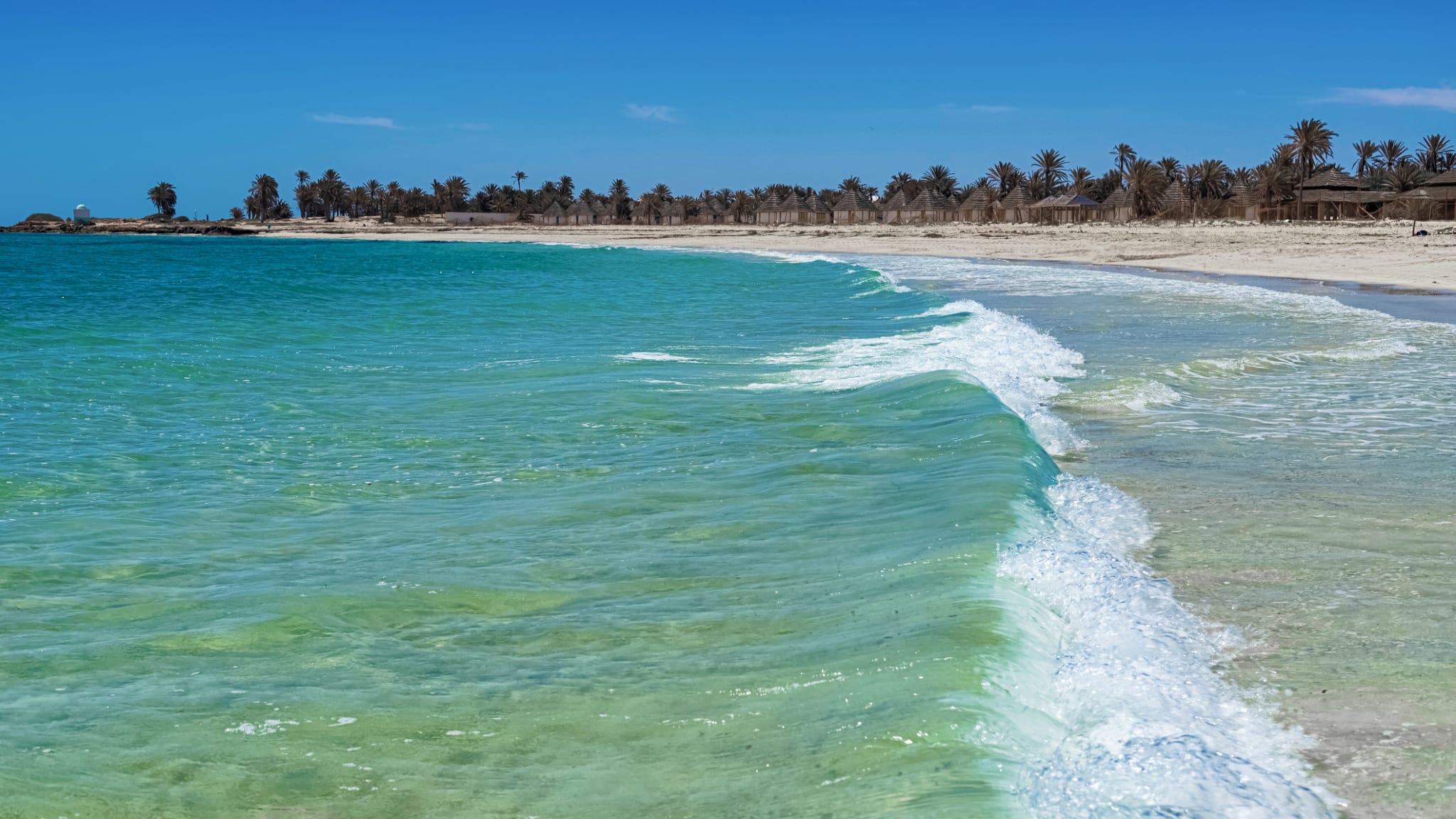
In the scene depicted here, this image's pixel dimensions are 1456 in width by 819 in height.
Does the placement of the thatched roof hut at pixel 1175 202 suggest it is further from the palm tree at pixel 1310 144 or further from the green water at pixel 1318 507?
the green water at pixel 1318 507

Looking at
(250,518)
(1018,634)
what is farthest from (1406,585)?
(250,518)

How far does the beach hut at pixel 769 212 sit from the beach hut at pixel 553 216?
26597 millimetres

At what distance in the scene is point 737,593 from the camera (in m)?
5.73

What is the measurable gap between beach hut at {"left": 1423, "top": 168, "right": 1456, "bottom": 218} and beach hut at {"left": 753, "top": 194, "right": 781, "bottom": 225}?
175 feet

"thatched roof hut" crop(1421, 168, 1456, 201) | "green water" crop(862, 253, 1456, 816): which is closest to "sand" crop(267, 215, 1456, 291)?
"thatched roof hut" crop(1421, 168, 1456, 201)

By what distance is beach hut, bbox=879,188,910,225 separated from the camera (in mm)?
96825

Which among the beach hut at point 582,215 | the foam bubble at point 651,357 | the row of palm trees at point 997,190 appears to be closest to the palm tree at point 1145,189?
Result: the row of palm trees at point 997,190

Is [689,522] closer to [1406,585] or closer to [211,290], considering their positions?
[1406,585]

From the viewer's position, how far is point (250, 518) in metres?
7.45

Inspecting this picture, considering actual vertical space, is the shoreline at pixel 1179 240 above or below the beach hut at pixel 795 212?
below

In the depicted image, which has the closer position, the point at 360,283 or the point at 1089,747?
the point at 1089,747

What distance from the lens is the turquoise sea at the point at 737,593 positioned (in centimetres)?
391

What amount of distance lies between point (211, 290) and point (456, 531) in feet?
104

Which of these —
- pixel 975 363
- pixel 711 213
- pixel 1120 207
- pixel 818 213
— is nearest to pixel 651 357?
pixel 975 363
